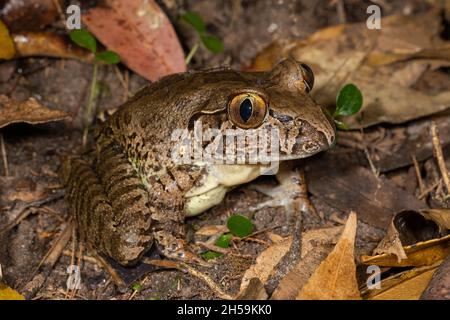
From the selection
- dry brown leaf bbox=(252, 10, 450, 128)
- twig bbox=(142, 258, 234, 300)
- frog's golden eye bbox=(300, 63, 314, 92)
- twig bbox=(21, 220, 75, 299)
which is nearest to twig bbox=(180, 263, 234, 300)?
twig bbox=(142, 258, 234, 300)

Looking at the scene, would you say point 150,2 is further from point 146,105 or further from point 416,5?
point 416,5

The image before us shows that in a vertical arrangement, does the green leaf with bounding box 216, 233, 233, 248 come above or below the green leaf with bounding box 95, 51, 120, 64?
below

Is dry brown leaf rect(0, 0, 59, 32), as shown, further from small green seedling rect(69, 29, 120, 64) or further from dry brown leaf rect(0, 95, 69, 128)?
dry brown leaf rect(0, 95, 69, 128)

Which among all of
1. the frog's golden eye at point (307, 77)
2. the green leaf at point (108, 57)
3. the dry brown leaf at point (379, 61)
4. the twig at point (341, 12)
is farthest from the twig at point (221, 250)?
the twig at point (341, 12)

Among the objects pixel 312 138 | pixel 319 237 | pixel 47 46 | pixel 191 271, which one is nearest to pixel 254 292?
pixel 191 271

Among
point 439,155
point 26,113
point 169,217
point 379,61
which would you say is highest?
point 379,61

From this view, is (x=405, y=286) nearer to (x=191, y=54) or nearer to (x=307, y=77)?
(x=307, y=77)

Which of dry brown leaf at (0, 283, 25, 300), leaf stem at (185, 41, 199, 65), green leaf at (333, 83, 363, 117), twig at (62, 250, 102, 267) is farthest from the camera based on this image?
leaf stem at (185, 41, 199, 65)

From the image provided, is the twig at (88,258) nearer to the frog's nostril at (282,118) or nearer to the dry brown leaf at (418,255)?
the frog's nostril at (282,118)
